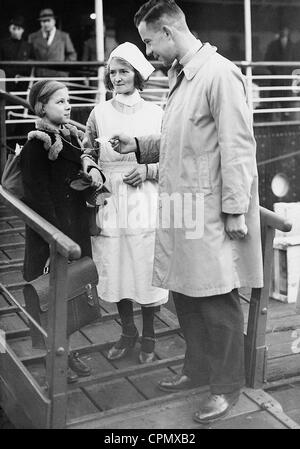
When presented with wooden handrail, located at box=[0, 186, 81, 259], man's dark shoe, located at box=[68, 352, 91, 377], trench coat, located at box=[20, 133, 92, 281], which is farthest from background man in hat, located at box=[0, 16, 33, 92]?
man's dark shoe, located at box=[68, 352, 91, 377]

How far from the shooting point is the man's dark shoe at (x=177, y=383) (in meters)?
3.45

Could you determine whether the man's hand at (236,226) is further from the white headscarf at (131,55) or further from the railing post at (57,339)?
the white headscarf at (131,55)

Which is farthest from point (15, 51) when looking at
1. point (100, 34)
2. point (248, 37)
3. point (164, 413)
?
point (164, 413)

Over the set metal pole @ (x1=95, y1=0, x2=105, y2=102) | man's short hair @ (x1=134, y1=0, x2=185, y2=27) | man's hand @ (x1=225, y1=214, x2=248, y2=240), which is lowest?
man's hand @ (x1=225, y1=214, x2=248, y2=240)

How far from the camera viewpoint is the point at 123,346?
386cm

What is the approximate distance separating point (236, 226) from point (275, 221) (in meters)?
0.37

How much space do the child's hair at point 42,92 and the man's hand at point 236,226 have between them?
3.87 ft

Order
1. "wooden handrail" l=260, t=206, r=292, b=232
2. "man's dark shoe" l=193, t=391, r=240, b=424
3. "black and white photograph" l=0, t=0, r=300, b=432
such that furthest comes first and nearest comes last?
"wooden handrail" l=260, t=206, r=292, b=232 → "man's dark shoe" l=193, t=391, r=240, b=424 → "black and white photograph" l=0, t=0, r=300, b=432

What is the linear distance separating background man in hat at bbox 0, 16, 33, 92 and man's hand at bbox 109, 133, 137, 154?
5.62 metres

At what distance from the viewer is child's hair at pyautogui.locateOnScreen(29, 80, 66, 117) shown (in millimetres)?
3443

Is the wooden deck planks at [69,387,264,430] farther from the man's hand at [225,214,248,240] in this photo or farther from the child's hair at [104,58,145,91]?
the child's hair at [104,58,145,91]

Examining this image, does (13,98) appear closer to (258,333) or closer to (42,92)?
(42,92)

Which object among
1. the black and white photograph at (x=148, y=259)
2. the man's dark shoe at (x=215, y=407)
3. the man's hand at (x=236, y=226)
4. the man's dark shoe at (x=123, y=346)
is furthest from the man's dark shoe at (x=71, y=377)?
the man's hand at (x=236, y=226)

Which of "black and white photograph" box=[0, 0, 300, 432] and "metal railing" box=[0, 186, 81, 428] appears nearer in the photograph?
Result: "metal railing" box=[0, 186, 81, 428]
